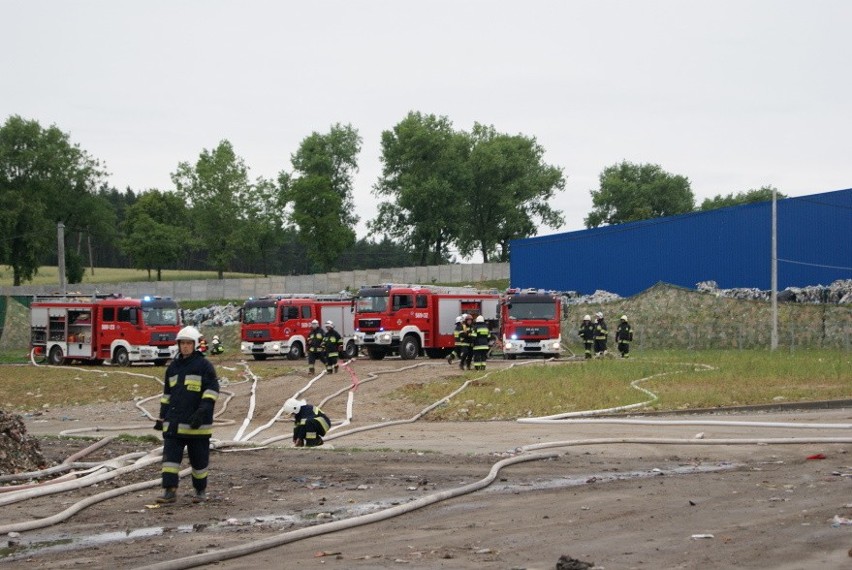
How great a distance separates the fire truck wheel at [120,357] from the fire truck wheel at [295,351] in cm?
579

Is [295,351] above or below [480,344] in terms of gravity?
below

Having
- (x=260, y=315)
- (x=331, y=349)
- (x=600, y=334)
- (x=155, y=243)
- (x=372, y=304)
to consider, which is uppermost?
(x=155, y=243)

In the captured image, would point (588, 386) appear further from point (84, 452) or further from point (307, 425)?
point (84, 452)

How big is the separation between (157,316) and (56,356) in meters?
4.48

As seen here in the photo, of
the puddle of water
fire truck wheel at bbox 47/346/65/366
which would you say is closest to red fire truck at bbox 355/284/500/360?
fire truck wheel at bbox 47/346/65/366

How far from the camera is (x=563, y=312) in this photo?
133ft

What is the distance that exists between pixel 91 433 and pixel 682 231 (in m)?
40.2

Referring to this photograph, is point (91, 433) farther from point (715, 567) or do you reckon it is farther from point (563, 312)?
point (563, 312)

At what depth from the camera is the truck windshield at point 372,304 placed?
135 feet

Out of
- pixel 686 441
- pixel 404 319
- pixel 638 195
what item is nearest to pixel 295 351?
pixel 404 319

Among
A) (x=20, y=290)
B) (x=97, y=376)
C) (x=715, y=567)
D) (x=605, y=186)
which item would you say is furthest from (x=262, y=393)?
(x=605, y=186)

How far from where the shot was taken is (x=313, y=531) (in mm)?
9148

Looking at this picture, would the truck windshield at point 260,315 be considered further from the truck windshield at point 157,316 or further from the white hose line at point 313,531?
the white hose line at point 313,531

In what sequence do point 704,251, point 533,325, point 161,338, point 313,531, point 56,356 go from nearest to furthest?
point 313,531 < point 533,325 < point 161,338 < point 56,356 < point 704,251
